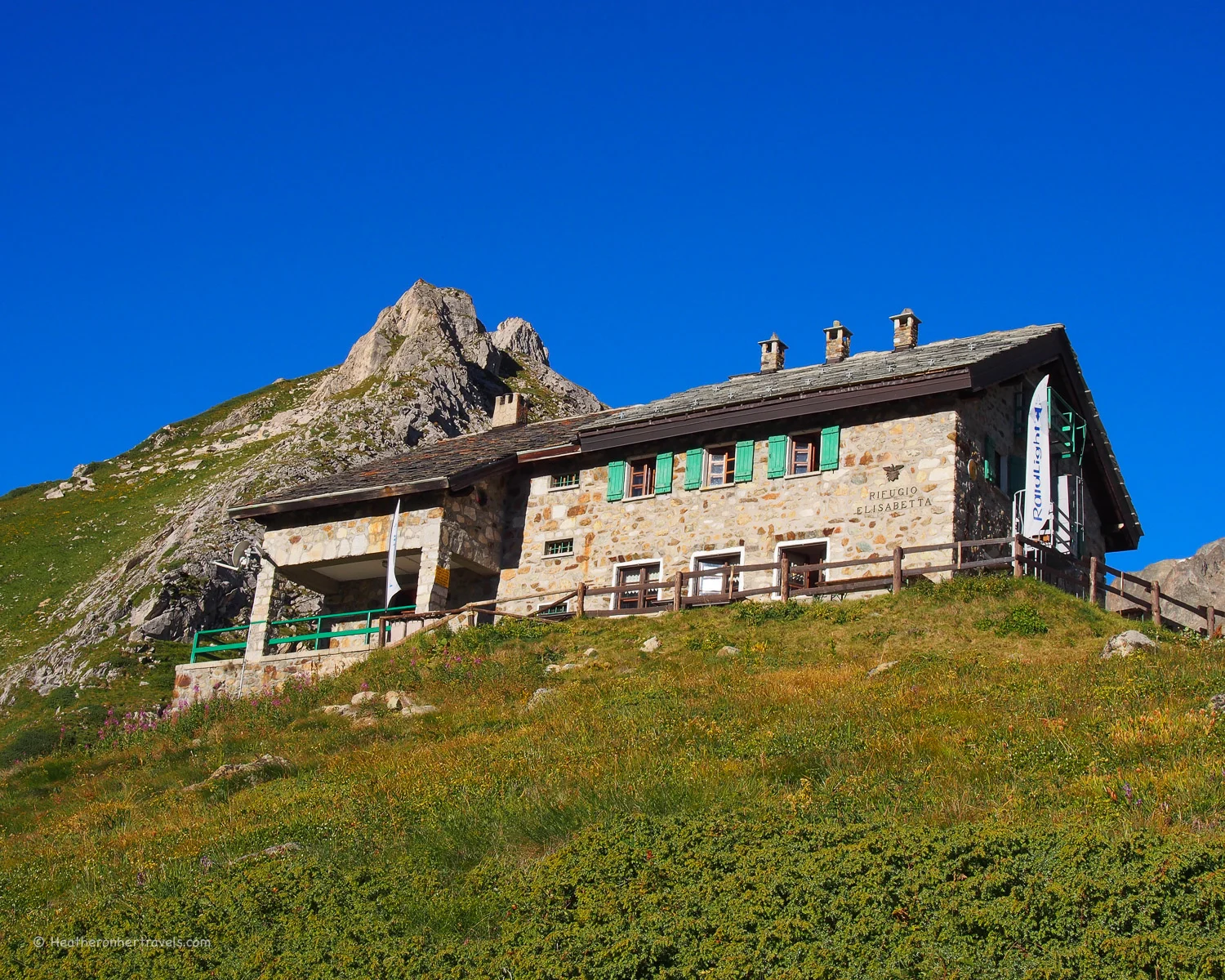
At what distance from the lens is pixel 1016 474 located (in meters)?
29.2

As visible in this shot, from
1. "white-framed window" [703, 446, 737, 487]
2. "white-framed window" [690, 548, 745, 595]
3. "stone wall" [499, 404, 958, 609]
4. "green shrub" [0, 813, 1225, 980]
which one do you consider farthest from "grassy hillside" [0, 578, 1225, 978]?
"white-framed window" [703, 446, 737, 487]

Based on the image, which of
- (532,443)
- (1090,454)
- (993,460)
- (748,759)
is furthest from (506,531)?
(748,759)

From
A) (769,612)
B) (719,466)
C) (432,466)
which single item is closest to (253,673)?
(432,466)

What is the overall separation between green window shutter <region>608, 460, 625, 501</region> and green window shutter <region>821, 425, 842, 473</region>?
202 inches

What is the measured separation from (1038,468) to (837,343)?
6.70 m

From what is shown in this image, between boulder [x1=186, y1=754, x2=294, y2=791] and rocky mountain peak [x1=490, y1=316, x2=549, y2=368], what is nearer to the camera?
boulder [x1=186, y1=754, x2=294, y2=791]

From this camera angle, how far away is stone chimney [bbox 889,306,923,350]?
32.1m

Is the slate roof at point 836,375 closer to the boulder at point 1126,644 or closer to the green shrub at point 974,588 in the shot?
the green shrub at point 974,588

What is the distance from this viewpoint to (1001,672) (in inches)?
725

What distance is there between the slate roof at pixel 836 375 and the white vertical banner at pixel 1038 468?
1578 mm

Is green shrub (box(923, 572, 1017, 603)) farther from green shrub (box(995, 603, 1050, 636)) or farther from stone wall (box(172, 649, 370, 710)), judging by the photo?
stone wall (box(172, 649, 370, 710))

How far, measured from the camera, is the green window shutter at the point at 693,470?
29500 millimetres

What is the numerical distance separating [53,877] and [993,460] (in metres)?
20.8

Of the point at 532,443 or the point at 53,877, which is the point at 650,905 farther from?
the point at 532,443
